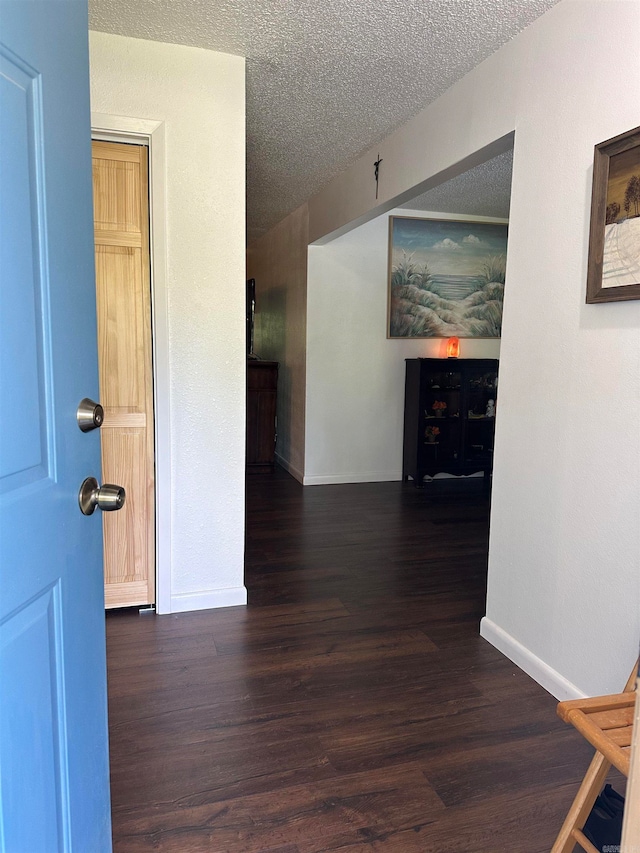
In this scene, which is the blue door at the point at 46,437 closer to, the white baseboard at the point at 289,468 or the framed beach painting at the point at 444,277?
the white baseboard at the point at 289,468

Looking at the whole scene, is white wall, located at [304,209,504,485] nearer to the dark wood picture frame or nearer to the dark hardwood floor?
the dark hardwood floor

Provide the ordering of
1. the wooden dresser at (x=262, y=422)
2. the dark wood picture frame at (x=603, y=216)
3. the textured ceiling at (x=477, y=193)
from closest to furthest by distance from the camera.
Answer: the dark wood picture frame at (x=603, y=216), the textured ceiling at (x=477, y=193), the wooden dresser at (x=262, y=422)

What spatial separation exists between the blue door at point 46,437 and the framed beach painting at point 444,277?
4506mm

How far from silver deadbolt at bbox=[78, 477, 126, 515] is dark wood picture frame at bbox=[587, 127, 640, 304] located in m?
1.56

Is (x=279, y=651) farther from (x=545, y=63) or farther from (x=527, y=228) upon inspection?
(x=545, y=63)

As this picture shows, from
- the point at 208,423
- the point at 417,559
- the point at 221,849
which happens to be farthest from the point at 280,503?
the point at 221,849

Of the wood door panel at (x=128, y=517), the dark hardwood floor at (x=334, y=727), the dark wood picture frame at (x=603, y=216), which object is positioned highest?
the dark wood picture frame at (x=603, y=216)

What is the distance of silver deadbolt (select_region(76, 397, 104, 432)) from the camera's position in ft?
3.52

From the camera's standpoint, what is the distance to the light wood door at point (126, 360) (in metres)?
2.61

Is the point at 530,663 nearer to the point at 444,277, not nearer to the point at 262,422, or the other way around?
the point at 444,277

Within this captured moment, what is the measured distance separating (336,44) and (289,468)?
13.3ft

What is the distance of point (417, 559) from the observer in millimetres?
3562

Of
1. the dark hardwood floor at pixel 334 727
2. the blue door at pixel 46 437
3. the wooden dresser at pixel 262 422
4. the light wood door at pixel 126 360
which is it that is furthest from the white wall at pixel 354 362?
the blue door at pixel 46 437

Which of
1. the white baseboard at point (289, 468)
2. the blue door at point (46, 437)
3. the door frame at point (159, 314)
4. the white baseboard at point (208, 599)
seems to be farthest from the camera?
the white baseboard at point (289, 468)
